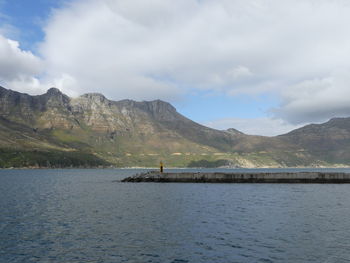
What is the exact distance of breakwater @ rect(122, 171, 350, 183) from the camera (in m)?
144

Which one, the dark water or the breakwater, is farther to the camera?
the breakwater

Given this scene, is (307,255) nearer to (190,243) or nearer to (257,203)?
(190,243)

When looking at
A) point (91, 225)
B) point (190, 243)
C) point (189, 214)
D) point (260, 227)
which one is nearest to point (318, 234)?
point (260, 227)

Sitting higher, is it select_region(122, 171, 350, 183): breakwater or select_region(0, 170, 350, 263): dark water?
select_region(122, 171, 350, 183): breakwater

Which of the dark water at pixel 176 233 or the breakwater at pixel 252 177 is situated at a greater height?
the breakwater at pixel 252 177

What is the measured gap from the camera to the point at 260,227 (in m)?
50.3

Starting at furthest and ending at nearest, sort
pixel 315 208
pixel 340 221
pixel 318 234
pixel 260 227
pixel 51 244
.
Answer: pixel 315 208 < pixel 340 221 < pixel 260 227 < pixel 318 234 < pixel 51 244

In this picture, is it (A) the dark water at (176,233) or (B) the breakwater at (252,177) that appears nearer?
(A) the dark water at (176,233)

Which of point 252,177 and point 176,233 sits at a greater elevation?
point 252,177

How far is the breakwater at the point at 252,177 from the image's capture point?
14450 centimetres

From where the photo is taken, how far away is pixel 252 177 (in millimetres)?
149500

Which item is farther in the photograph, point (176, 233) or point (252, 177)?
point (252, 177)

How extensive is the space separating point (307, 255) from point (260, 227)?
15.0m

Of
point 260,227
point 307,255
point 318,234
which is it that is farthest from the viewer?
point 260,227
